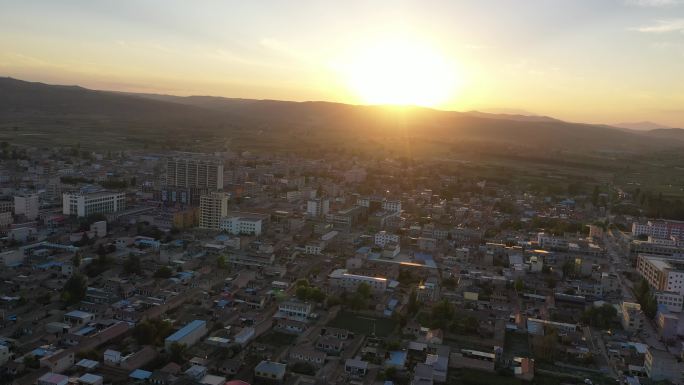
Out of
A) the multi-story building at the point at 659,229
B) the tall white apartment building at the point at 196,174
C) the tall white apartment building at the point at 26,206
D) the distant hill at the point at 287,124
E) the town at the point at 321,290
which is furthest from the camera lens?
the distant hill at the point at 287,124

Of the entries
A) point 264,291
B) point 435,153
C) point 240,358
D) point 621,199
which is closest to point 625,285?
point 264,291

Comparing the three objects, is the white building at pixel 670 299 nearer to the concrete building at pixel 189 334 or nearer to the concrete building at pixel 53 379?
the concrete building at pixel 189 334

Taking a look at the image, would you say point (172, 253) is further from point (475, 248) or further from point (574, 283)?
point (574, 283)

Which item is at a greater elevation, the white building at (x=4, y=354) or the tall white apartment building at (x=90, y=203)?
the tall white apartment building at (x=90, y=203)

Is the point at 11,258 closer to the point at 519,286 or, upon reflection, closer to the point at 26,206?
the point at 26,206

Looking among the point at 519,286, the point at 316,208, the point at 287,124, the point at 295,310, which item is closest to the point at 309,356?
the point at 295,310

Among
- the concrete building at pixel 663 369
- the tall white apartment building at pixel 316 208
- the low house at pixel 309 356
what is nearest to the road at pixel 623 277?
the concrete building at pixel 663 369

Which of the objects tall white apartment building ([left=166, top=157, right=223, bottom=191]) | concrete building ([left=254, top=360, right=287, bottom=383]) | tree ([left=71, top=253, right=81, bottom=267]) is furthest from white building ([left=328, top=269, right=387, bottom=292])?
tall white apartment building ([left=166, top=157, right=223, bottom=191])

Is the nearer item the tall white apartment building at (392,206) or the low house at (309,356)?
the low house at (309,356)
